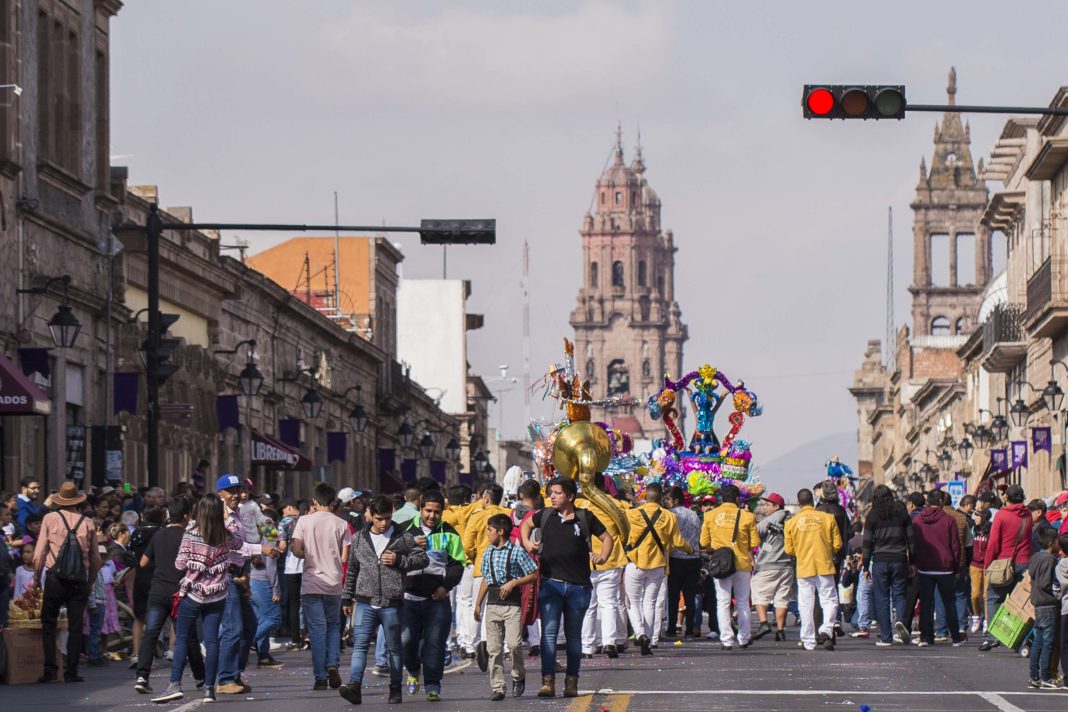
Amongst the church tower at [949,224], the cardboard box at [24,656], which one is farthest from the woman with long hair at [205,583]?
the church tower at [949,224]

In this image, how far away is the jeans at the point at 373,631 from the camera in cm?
1816

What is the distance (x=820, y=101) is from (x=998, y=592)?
7.94 metres

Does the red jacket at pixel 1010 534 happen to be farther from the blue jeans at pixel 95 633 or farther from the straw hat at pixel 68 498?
the straw hat at pixel 68 498

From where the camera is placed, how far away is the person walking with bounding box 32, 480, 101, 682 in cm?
2119

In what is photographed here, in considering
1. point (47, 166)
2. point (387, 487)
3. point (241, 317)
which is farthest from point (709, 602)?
point (387, 487)

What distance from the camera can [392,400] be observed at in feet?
247

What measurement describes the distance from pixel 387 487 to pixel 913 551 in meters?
46.6

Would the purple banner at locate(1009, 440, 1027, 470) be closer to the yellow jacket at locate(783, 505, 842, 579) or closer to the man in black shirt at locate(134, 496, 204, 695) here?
the yellow jacket at locate(783, 505, 842, 579)

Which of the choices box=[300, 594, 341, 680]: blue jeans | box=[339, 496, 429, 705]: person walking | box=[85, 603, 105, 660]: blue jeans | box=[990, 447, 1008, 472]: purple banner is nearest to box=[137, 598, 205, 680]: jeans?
box=[300, 594, 341, 680]: blue jeans

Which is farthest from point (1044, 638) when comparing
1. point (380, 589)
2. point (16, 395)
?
point (16, 395)

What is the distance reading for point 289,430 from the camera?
55.8 m

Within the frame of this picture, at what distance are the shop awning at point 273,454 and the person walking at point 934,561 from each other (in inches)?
1038

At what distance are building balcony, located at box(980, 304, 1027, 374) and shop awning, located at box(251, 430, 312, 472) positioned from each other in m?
19.3

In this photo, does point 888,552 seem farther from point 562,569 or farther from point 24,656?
point 24,656
